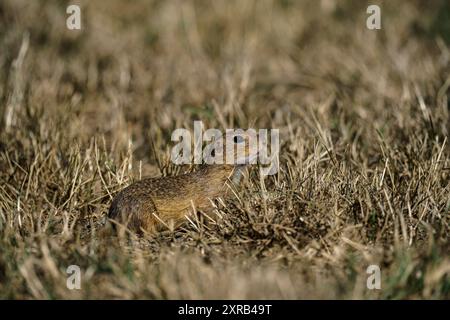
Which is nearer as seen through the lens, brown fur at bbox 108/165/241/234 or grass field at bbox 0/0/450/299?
grass field at bbox 0/0/450/299

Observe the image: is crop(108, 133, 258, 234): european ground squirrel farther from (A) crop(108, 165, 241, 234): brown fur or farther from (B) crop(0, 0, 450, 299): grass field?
(B) crop(0, 0, 450, 299): grass field

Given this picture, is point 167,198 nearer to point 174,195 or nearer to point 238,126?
point 174,195

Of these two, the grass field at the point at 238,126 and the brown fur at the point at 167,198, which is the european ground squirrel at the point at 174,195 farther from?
the grass field at the point at 238,126

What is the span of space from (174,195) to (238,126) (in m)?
1.54

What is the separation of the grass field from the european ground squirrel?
11 cm

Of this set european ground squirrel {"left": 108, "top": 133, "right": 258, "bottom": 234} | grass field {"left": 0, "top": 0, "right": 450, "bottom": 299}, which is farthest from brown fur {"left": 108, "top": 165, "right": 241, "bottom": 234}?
grass field {"left": 0, "top": 0, "right": 450, "bottom": 299}

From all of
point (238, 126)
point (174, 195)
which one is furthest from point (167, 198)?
point (238, 126)

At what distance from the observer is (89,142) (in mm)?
5680

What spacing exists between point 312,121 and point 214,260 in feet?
7.43

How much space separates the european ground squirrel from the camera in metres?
4.45

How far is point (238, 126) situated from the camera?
603 centimetres

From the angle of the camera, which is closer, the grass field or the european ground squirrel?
the grass field
